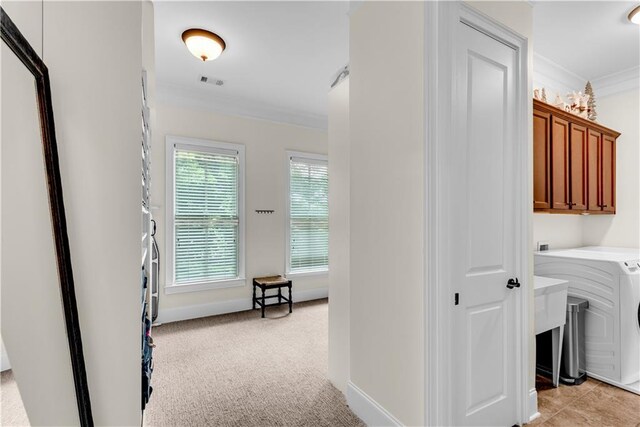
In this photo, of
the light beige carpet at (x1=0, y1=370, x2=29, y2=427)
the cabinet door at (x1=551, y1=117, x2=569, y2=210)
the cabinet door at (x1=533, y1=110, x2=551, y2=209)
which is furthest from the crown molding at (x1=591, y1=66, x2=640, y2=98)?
the light beige carpet at (x1=0, y1=370, x2=29, y2=427)

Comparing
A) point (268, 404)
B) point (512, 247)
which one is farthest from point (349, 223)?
point (268, 404)

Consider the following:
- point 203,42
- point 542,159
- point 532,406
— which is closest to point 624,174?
point 542,159

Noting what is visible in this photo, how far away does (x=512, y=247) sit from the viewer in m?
1.87

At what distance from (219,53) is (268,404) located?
112 inches

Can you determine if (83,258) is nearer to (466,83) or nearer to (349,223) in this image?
(349,223)

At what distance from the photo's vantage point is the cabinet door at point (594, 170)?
3023mm

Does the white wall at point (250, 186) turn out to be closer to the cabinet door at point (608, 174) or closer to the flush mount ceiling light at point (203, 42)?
the flush mount ceiling light at point (203, 42)

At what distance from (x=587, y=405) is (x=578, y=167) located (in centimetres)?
191

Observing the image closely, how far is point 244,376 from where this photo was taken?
8.36ft

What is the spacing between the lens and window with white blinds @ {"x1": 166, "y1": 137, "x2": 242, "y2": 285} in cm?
392

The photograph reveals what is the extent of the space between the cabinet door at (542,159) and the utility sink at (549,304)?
59cm

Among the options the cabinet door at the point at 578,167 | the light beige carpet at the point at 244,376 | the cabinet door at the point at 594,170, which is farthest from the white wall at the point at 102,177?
the cabinet door at the point at 594,170

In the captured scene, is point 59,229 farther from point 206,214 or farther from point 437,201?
point 206,214

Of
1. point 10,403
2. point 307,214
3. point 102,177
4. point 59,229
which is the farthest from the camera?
point 307,214
